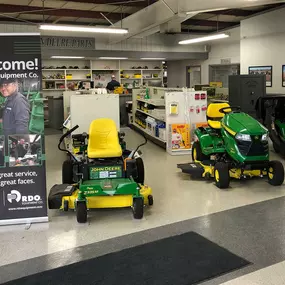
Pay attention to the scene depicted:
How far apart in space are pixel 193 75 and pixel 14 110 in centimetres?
1424

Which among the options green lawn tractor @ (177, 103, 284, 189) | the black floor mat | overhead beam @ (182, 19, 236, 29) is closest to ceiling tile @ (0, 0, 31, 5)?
overhead beam @ (182, 19, 236, 29)

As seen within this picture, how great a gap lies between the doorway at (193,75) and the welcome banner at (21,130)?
13708 millimetres

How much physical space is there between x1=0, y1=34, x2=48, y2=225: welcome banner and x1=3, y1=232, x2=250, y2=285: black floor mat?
1258 millimetres

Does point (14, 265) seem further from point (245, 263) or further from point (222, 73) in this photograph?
point (222, 73)

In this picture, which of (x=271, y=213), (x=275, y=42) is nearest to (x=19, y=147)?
(x=271, y=213)

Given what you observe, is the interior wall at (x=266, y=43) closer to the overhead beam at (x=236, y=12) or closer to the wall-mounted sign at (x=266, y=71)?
the wall-mounted sign at (x=266, y=71)

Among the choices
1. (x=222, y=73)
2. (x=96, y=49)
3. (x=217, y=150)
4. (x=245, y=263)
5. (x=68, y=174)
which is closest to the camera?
(x=245, y=263)

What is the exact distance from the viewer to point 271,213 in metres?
4.61

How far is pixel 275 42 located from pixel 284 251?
353 inches

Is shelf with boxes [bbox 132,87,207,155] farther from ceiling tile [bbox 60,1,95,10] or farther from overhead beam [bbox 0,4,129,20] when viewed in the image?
overhead beam [bbox 0,4,129,20]

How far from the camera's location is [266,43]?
11.5m

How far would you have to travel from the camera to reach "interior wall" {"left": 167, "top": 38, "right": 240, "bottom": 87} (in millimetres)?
14657

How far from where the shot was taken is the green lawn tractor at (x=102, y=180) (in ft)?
14.5

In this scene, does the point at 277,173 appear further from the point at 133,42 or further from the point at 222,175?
the point at 133,42
